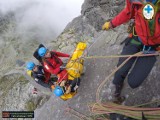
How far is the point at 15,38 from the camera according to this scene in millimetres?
103125

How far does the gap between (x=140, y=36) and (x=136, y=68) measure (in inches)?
21.6

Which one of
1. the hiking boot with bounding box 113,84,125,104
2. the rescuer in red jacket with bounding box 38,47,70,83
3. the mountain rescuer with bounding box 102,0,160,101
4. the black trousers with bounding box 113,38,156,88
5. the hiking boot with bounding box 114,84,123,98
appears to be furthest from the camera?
the rescuer in red jacket with bounding box 38,47,70,83

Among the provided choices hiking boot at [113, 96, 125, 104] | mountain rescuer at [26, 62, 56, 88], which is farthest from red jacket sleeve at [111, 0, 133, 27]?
mountain rescuer at [26, 62, 56, 88]

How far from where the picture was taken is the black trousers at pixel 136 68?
18.8 ft

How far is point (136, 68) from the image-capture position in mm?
5797

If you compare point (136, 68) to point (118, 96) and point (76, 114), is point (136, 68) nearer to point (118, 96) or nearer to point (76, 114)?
point (118, 96)

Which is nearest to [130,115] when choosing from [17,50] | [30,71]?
[30,71]

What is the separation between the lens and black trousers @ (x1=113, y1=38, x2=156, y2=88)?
573cm

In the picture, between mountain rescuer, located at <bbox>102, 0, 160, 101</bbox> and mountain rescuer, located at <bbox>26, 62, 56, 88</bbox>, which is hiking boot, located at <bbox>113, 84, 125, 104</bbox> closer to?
mountain rescuer, located at <bbox>102, 0, 160, 101</bbox>

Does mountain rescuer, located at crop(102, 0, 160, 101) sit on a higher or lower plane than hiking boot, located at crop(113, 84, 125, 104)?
higher

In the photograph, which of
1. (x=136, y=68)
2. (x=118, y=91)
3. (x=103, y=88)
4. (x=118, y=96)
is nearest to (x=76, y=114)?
(x=103, y=88)

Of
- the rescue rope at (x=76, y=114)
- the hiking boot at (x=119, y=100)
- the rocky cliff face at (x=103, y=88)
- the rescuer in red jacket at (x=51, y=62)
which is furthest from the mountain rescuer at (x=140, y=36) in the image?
the rescuer in red jacket at (x=51, y=62)

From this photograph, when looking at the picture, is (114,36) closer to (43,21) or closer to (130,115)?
(130,115)

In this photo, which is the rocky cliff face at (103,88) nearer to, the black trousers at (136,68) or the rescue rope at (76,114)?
the rescue rope at (76,114)
